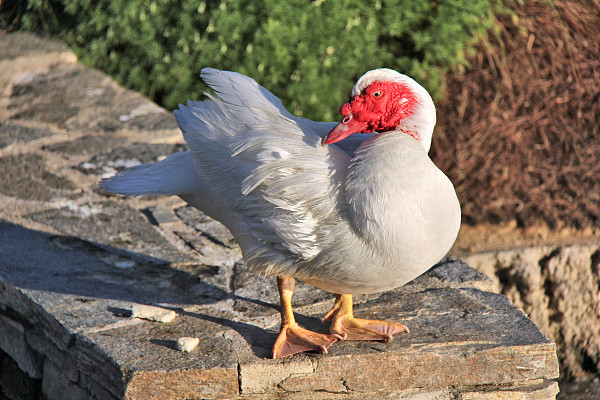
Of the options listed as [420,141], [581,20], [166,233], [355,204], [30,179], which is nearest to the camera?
[355,204]

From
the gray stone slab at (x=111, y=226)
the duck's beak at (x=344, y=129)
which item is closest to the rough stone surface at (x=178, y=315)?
the gray stone slab at (x=111, y=226)

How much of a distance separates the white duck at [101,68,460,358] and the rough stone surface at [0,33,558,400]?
0.13m

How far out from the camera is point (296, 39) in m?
4.23

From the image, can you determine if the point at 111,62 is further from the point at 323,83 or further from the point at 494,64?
the point at 494,64

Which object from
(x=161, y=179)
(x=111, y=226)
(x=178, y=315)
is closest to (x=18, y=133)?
(x=111, y=226)

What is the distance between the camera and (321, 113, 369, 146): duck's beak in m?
1.92

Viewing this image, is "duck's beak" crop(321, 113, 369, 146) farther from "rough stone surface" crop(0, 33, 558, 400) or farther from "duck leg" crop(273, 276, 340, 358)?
"rough stone surface" crop(0, 33, 558, 400)

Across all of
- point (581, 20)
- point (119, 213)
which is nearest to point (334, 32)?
point (581, 20)

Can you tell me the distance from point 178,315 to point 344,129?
0.87 meters

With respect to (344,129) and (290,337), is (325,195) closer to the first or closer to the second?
(344,129)

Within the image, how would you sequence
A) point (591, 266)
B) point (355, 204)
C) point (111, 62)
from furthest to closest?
point (111, 62)
point (591, 266)
point (355, 204)

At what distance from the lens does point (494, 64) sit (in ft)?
13.8

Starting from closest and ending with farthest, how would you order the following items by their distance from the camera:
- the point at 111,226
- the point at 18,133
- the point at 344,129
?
the point at 344,129
the point at 111,226
the point at 18,133

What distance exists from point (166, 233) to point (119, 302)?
0.61 metres
